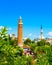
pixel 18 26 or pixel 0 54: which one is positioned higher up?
pixel 18 26

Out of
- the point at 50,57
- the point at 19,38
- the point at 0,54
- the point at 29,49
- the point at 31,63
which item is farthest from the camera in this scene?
the point at 29,49

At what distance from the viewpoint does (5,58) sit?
23.2 ft

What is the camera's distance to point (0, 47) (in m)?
7.01

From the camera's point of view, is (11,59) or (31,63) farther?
(31,63)

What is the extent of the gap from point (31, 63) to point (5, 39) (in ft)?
77.8

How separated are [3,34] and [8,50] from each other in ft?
1.36

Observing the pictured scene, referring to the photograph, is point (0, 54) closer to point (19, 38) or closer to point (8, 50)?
point (8, 50)

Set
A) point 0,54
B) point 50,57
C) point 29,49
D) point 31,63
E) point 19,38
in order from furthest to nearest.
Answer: point 29,49
point 19,38
point 31,63
point 50,57
point 0,54

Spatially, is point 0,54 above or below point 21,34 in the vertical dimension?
below

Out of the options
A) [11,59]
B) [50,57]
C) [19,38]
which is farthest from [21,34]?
[11,59]

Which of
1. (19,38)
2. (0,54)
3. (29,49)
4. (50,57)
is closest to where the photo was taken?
(0,54)

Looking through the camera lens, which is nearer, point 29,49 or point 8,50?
point 8,50

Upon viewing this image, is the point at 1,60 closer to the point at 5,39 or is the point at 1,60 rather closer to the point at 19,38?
the point at 5,39

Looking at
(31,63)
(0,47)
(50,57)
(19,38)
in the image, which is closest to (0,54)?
(0,47)
